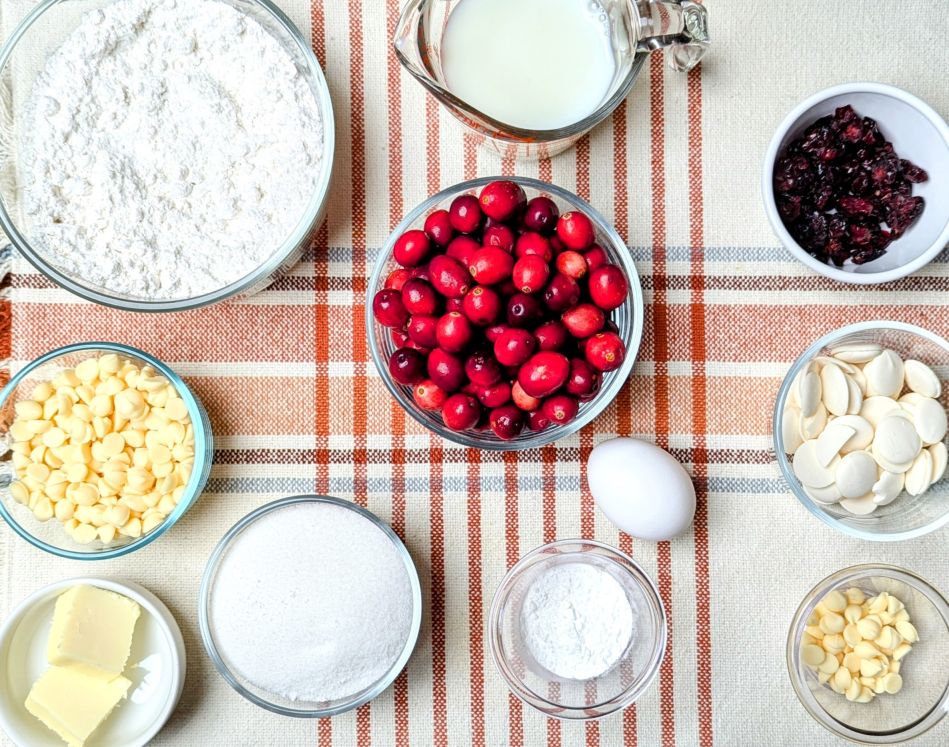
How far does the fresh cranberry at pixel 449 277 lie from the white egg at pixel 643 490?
0.93 ft

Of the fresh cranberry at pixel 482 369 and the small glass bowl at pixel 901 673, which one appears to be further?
the small glass bowl at pixel 901 673

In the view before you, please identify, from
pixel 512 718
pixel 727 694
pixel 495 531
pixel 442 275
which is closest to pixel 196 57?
pixel 442 275

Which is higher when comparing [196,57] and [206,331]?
[196,57]

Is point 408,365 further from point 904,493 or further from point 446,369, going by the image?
point 904,493

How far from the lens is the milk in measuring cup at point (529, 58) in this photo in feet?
3.13

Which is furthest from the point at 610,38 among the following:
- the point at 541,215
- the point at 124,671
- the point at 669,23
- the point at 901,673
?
the point at 124,671

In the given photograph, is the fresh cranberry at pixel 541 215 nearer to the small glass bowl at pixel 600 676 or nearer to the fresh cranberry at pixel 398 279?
the fresh cranberry at pixel 398 279

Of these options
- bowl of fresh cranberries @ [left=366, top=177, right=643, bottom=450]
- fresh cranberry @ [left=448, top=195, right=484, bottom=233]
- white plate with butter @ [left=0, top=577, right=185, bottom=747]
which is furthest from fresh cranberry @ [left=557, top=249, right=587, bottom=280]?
white plate with butter @ [left=0, top=577, right=185, bottom=747]

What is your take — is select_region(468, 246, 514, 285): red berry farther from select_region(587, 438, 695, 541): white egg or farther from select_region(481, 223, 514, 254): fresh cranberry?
select_region(587, 438, 695, 541): white egg

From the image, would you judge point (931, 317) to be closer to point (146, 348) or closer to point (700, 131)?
point (700, 131)

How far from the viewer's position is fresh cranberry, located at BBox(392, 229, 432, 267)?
96 cm

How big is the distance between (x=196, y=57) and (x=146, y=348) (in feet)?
1.25

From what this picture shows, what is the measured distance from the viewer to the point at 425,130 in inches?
43.4

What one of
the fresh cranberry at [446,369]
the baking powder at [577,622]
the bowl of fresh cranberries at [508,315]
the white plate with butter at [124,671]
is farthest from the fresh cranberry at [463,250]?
the white plate with butter at [124,671]
